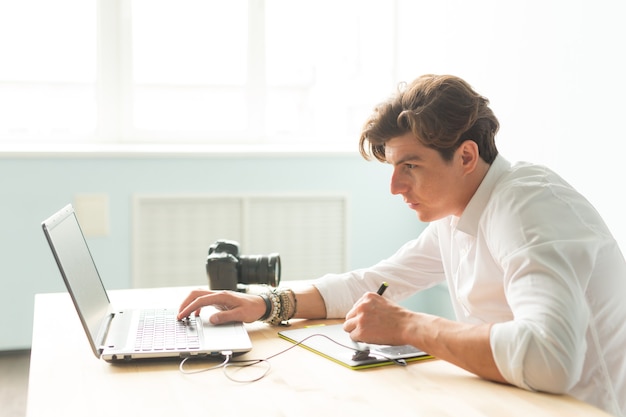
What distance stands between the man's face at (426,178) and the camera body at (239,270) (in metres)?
0.43

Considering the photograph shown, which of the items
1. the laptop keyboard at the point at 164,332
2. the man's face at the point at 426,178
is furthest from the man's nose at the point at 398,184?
the laptop keyboard at the point at 164,332

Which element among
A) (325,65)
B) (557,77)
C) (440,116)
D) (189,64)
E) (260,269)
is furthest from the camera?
(325,65)

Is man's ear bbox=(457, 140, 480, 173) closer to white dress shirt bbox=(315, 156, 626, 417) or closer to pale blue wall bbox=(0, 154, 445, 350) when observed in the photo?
white dress shirt bbox=(315, 156, 626, 417)

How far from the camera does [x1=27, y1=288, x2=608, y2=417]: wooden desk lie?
50.4 inches

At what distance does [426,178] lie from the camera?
5.67 feet

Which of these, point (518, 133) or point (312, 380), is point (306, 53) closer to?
point (518, 133)

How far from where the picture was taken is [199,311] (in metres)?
1.80

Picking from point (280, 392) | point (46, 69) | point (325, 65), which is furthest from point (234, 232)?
point (280, 392)

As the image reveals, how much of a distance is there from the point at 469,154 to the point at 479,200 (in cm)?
10

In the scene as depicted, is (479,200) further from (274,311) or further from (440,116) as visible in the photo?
(274,311)

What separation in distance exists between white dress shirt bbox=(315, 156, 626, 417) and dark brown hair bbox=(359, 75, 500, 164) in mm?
91

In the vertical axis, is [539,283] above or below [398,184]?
below

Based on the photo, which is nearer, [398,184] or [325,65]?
[398,184]

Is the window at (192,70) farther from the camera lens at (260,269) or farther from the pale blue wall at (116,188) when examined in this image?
the camera lens at (260,269)
